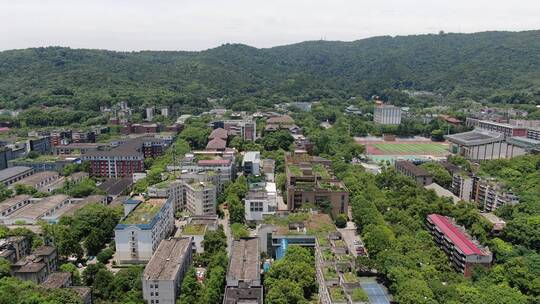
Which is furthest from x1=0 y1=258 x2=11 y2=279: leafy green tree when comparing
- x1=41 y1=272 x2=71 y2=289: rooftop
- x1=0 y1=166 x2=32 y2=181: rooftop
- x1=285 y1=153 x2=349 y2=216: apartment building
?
x1=0 y1=166 x2=32 y2=181: rooftop

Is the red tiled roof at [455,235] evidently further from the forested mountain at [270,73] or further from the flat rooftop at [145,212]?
the forested mountain at [270,73]

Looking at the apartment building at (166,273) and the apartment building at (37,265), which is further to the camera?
the apartment building at (37,265)

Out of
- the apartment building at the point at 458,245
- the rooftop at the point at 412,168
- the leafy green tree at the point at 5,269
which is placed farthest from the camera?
the rooftop at the point at 412,168

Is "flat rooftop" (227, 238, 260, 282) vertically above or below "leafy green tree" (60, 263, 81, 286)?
above

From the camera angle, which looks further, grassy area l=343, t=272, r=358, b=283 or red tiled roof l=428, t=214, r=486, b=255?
red tiled roof l=428, t=214, r=486, b=255

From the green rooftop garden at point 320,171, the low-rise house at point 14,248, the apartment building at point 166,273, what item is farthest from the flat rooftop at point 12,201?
the green rooftop garden at point 320,171

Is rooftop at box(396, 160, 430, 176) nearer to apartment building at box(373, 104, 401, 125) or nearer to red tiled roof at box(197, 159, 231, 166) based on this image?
red tiled roof at box(197, 159, 231, 166)

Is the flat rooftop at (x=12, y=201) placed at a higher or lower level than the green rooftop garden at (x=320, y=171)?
lower
